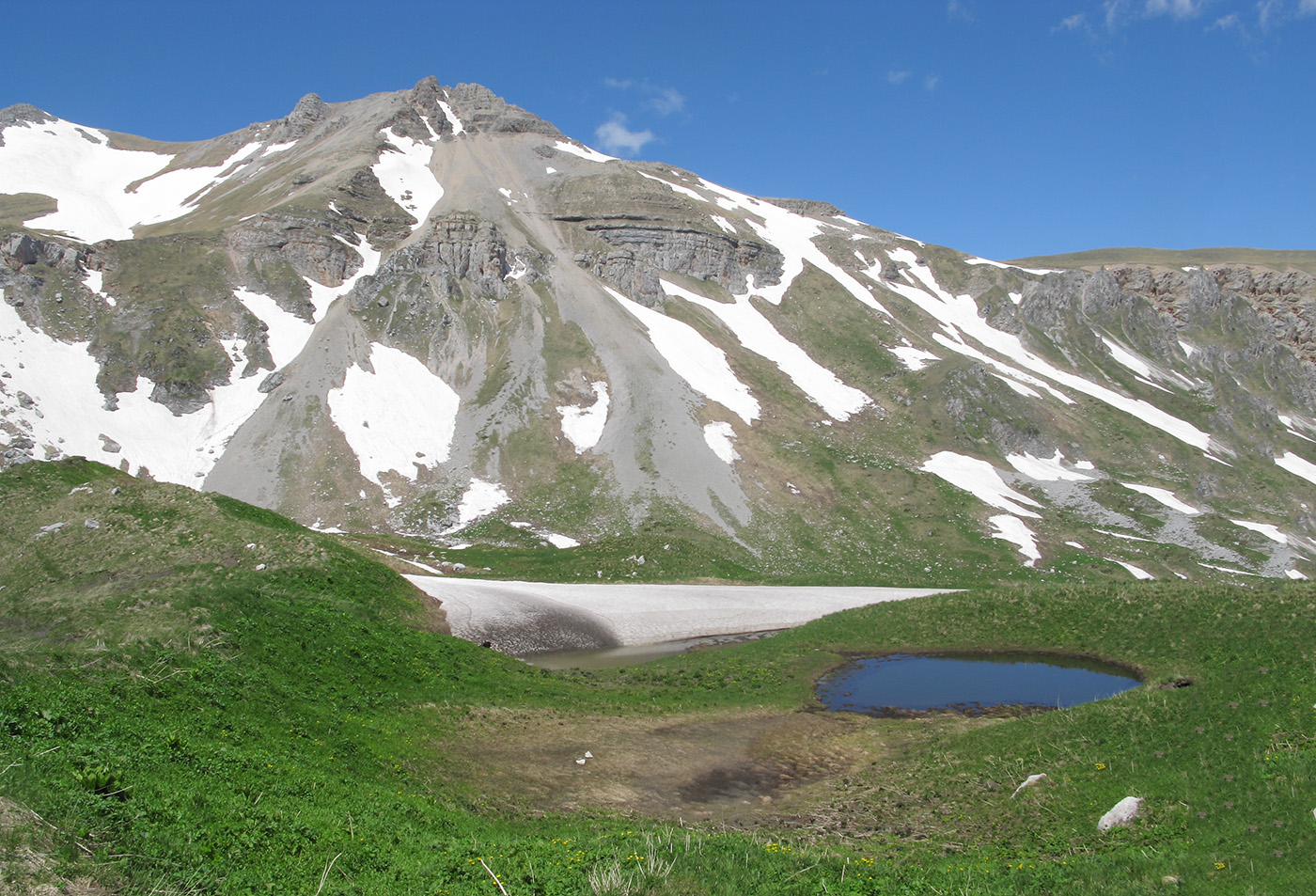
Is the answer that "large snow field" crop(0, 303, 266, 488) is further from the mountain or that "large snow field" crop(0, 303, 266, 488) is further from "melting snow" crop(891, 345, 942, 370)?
"melting snow" crop(891, 345, 942, 370)

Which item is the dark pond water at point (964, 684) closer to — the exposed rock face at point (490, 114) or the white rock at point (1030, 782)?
the white rock at point (1030, 782)

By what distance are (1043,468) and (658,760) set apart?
81.8 m

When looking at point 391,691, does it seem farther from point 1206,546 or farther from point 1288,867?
point 1206,546

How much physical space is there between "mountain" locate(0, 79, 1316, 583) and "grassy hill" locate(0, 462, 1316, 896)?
3117 centimetres

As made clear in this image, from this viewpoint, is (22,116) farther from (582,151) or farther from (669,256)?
(669,256)

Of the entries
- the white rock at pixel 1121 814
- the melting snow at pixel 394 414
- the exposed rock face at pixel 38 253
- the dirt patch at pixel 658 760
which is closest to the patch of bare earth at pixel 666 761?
the dirt patch at pixel 658 760

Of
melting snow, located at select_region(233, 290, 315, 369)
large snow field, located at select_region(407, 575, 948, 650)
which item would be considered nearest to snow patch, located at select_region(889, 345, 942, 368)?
large snow field, located at select_region(407, 575, 948, 650)

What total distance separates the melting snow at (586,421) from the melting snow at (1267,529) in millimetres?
71526

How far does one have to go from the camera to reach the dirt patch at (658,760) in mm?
18172

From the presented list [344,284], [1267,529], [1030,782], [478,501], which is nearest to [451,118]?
[344,284]

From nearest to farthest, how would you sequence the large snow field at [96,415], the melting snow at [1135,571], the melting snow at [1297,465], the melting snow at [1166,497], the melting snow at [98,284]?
the melting snow at [1135,571]
the large snow field at [96,415]
the melting snow at [1166,497]
the melting snow at [98,284]
the melting snow at [1297,465]

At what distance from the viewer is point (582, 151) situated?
496 feet

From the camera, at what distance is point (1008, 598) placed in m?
37.8

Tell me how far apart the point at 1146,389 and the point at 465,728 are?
133 metres
